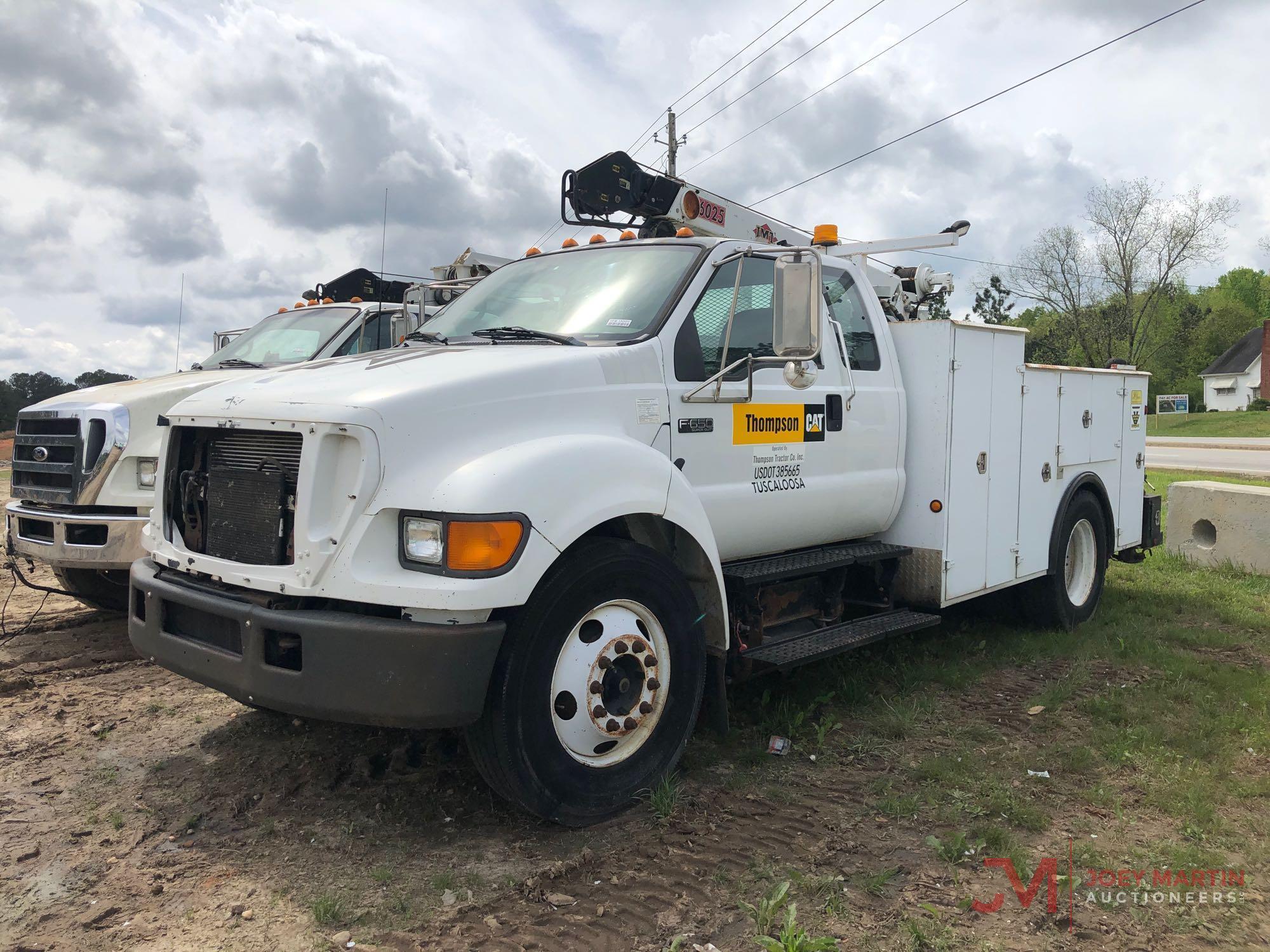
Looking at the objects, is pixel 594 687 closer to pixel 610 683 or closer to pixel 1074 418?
pixel 610 683

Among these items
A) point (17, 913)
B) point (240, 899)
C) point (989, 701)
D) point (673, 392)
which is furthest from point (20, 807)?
point (989, 701)

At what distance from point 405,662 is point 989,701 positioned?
11.6 ft

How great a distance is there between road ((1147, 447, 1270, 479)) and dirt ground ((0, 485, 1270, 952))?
17.4 m

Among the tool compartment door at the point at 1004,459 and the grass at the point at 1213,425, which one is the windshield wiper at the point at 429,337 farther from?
the grass at the point at 1213,425

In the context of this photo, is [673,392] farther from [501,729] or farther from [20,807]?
[20,807]

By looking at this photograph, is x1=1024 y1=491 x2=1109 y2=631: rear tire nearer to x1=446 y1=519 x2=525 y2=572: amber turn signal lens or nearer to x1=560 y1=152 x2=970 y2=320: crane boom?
x1=560 y1=152 x2=970 y2=320: crane boom

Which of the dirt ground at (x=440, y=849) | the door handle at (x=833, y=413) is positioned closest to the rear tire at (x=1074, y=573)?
the dirt ground at (x=440, y=849)

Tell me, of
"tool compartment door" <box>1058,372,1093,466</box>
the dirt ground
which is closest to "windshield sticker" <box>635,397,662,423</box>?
the dirt ground

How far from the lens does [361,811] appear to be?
3.75 metres

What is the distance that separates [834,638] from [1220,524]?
19.1 ft

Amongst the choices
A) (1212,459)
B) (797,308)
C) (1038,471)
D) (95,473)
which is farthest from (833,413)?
(1212,459)

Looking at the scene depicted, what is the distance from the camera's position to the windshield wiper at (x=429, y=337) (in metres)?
4.50

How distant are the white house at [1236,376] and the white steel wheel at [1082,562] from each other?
63520 millimetres
